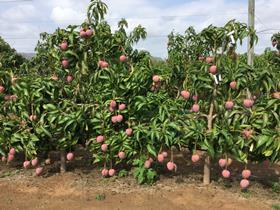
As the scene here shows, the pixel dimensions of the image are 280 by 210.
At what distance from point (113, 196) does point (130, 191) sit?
0.24 metres

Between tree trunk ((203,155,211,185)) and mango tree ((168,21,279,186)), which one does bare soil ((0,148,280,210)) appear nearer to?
tree trunk ((203,155,211,185))

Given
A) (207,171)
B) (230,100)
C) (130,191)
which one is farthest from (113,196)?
(230,100)

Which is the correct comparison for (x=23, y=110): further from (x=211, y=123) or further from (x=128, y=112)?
(x=211, y=123)

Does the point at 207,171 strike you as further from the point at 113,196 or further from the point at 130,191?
the point at 113,196

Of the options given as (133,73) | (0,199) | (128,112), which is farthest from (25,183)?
(133,73)

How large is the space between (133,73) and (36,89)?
1345 mm

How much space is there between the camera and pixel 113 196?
4480mm

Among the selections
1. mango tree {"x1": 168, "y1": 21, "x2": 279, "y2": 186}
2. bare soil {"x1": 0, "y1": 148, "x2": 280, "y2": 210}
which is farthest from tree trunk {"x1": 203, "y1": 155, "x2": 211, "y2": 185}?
mango tree {"x1": 168, "y1": 21, "x2": 279, "y2": 186}

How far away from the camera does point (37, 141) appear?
16.7 ft

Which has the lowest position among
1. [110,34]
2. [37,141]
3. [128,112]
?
[37,141]

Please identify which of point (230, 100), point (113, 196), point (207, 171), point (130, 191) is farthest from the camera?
point (207, 171)

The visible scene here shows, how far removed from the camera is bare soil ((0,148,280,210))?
4.23m

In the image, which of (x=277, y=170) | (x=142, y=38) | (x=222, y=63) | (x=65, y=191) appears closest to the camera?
(x=222, y=63)

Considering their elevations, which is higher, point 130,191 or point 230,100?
point 230,100
